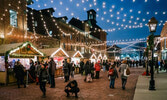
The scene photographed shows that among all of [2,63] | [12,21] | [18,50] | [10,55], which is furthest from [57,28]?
[2,63]

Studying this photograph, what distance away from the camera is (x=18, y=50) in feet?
41.1

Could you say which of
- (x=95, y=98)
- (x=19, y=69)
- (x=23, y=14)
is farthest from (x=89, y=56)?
(x=95, y=98)

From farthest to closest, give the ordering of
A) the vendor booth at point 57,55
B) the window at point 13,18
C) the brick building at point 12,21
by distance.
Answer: the vendor booth at point 57,55 → the window at point 13,18 → the brick building at point 12,21

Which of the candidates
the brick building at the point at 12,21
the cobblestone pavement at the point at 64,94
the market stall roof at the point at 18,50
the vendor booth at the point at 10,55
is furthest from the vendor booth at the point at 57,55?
the cobblestone pavement at the point at 64,94

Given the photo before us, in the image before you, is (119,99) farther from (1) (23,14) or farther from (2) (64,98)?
(1) (23,14)

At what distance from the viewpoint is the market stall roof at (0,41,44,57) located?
11.8 meters

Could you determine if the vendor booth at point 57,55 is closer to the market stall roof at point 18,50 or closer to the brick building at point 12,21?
the market stall roof at point 18,50

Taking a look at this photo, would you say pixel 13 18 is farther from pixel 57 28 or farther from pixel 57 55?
pixel 57 28

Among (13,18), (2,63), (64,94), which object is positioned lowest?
(64,94)

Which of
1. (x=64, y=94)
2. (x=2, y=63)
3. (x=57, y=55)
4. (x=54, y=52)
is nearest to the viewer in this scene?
(x=64, y=94)

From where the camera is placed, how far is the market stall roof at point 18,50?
11795mm

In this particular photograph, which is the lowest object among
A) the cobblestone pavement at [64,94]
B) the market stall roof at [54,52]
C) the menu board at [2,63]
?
the cobblestone pavement at [64,94]

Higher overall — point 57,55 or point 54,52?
point 54,52

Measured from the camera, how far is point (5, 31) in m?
14.9
